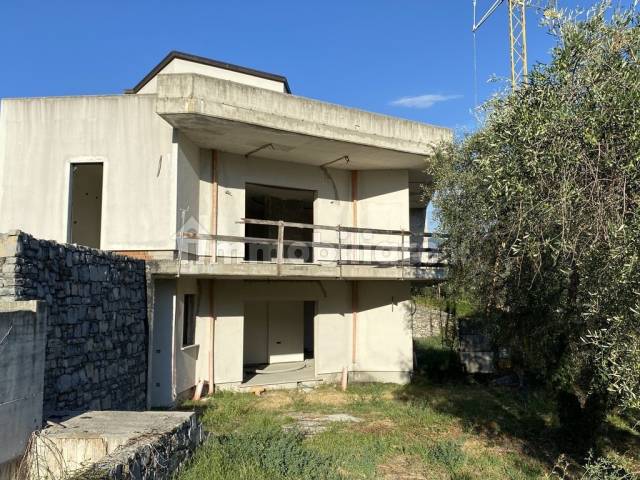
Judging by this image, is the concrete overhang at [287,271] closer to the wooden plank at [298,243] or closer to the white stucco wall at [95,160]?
the wooden plank at [298,243]

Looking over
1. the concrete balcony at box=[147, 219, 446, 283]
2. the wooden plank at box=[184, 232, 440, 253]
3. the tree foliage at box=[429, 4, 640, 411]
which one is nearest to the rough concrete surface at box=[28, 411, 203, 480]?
the tree foliage at box=[429, 4, 640, 411]

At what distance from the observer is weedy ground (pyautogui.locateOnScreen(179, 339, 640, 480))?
681 cm

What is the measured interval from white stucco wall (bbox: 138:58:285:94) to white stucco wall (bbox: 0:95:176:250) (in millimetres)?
2403

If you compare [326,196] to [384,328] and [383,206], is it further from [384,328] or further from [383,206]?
[384,328]

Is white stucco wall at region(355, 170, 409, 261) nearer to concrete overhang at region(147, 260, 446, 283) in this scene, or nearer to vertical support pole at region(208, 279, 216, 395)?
concrete overhang at region(147, 260, 446, 283)

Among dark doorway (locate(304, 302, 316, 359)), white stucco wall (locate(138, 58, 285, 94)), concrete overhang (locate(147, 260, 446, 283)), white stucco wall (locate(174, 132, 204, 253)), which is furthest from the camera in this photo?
dark doorway (locate(304, 302, 316, 359))

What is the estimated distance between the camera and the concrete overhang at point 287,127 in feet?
35.3

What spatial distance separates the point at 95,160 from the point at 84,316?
4.81 m

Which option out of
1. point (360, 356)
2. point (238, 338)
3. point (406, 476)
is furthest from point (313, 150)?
point (406, 476)

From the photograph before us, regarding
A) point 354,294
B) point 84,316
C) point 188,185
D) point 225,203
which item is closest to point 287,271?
point 225,203

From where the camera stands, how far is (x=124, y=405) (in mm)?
9258

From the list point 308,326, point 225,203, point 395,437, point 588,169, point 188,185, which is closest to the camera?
point 588,169

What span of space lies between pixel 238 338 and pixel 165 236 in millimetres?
3713

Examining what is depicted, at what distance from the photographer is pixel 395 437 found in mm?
9367
